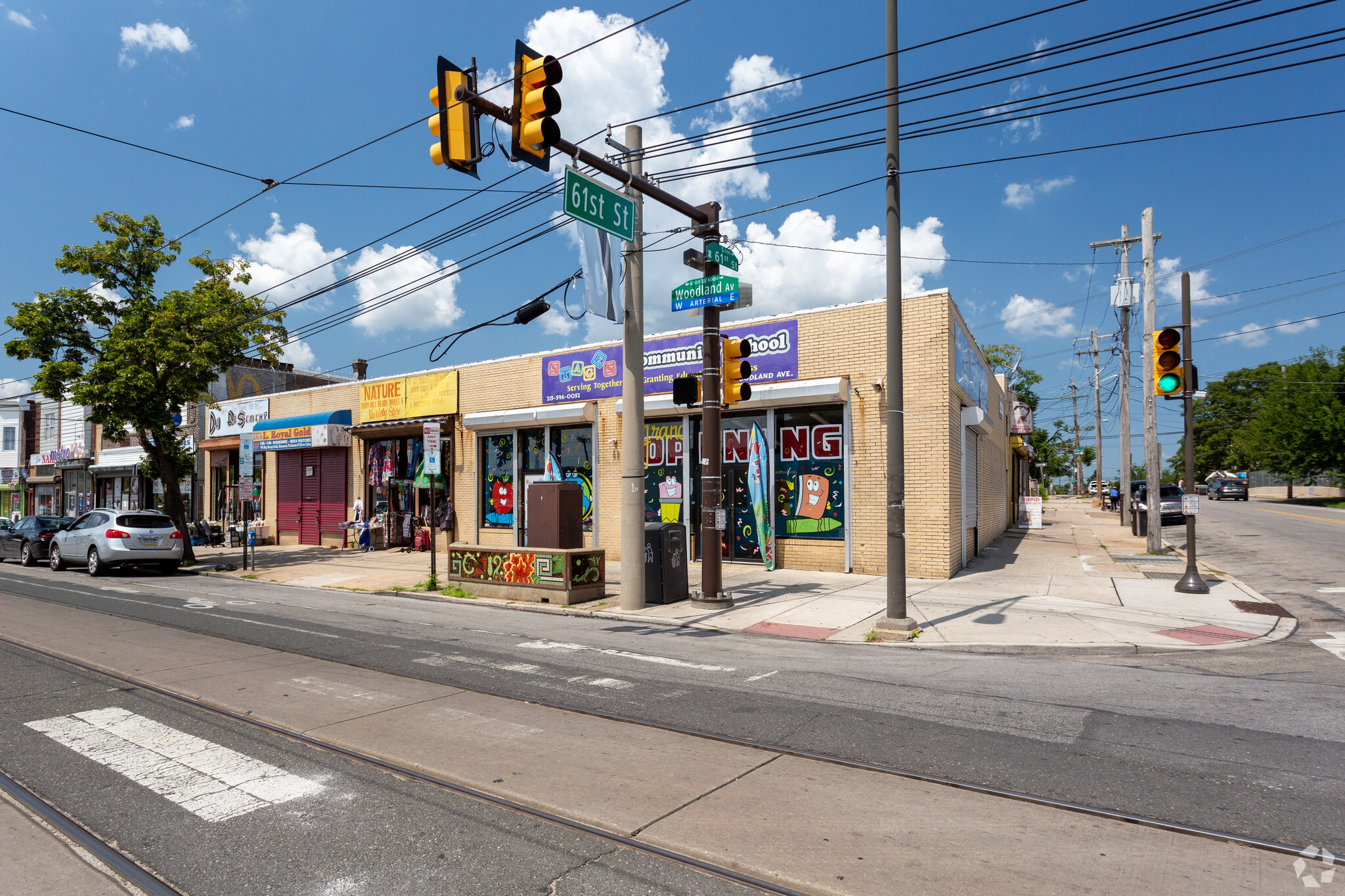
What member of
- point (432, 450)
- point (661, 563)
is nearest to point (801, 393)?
point (661, 563)

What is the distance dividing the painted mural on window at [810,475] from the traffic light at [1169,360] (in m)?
5.68

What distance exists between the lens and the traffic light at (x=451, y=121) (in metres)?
7.60

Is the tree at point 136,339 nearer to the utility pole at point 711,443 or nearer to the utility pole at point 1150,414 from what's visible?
the utility pole at point 711,443

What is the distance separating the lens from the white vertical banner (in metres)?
14.7

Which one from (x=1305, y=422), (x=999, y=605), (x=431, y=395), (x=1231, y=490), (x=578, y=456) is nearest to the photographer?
(x=999, y=605)

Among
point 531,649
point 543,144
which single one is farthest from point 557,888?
point 543,144

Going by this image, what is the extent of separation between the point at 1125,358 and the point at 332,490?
A: 30.2m

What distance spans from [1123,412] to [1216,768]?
30.0 m

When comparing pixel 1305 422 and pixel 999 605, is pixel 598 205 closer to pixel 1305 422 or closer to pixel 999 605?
pixel 999 605

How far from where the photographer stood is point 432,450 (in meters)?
14.8

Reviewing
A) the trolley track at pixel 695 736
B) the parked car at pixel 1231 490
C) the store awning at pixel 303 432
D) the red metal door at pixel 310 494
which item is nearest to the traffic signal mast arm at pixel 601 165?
the trolley track at pixel 695 736

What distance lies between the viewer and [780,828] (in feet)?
13.6

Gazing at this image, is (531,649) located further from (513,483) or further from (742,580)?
(513,483)

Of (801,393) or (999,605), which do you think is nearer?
(999,605)
